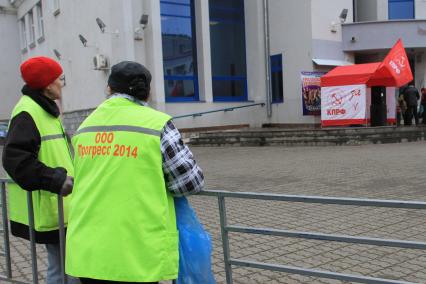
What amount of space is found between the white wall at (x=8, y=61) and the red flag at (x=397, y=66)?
72.5 feet

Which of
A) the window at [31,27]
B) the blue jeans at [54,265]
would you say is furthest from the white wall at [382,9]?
the blue jeans at [54,265]

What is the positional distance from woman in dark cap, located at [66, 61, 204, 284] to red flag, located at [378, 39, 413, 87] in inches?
582

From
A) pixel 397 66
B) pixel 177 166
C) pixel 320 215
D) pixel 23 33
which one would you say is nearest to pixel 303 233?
pixel 177 166

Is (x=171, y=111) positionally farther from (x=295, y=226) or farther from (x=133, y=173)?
(x=133, y=173)

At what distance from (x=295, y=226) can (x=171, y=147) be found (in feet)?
12.2

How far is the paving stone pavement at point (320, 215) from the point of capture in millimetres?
4234

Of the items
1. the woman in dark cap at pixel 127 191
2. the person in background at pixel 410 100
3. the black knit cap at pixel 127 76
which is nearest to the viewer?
the woman in dark cap at pixel 127 191

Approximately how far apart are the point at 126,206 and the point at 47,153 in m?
0.84

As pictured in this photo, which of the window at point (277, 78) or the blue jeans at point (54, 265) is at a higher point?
the window at point (277, 78)

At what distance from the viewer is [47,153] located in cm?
271

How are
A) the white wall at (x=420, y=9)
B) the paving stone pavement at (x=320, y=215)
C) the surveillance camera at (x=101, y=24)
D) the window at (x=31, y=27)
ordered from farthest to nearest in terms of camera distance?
the window at (x=31, y=27) → the white wall at (x=420, y=9) → the surveillance camera at (x=101, y=24) → the paving stone pavement at (x=320, y=215)

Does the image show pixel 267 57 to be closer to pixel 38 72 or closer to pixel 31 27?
pixel 31 27

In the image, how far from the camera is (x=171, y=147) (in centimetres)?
216

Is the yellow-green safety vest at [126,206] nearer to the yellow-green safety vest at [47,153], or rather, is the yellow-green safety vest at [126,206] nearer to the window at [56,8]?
the yellow-green safety vest at [47,153]
